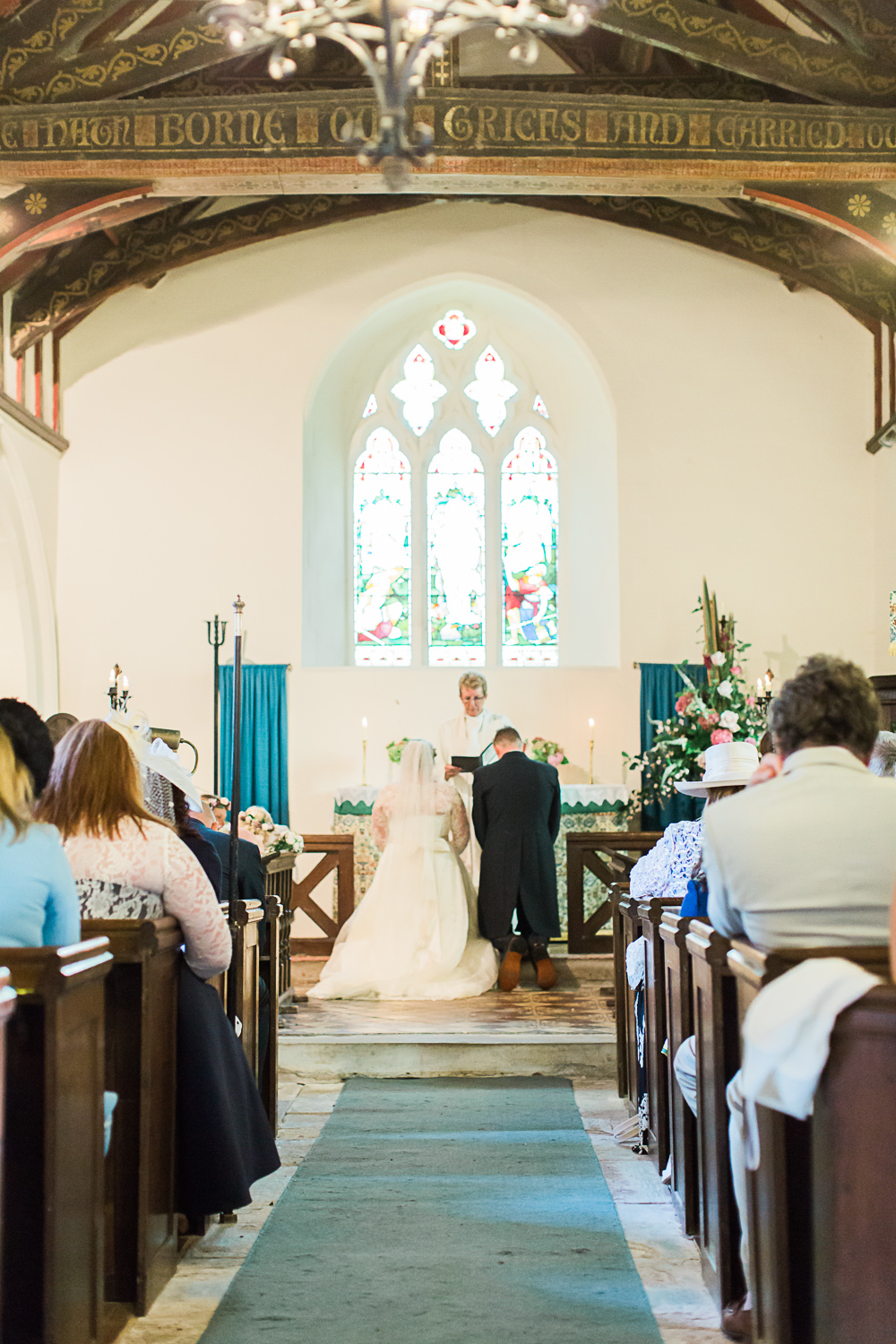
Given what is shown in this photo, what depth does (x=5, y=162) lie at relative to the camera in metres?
7.17

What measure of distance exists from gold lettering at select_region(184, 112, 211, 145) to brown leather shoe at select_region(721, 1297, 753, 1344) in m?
6.81

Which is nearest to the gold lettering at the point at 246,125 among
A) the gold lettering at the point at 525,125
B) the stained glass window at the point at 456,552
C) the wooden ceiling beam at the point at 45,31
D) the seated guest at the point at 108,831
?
the wooden ceiling beam at the point at 45,31

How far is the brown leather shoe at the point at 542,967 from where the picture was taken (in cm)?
691

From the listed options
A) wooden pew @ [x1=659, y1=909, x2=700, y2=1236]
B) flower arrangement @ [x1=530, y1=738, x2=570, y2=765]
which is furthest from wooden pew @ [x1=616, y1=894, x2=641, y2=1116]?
flower arrangement @ [x1=530, y1=738, x2=570, y2=765]

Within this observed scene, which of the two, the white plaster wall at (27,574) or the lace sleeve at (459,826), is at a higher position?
the white plaster wall at (27,574)

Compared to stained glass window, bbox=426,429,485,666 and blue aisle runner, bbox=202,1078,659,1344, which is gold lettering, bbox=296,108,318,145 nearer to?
stained glass window, bbox=426,429,485,666

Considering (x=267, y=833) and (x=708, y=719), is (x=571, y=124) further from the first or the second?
(x=267, y=833)

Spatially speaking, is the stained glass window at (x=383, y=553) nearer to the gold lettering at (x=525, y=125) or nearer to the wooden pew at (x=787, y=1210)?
the gold lettering at (x=525, y=125)

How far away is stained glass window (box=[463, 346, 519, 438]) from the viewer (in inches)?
436

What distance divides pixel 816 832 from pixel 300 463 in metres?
8.52

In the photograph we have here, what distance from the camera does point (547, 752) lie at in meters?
9.60

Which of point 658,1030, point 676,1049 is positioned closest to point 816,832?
point 676,1049

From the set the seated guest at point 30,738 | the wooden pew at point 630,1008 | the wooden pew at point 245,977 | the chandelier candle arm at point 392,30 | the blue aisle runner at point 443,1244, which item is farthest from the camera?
the chandelier candle arm at point 392,30

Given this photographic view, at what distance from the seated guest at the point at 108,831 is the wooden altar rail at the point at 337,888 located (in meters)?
5.22
